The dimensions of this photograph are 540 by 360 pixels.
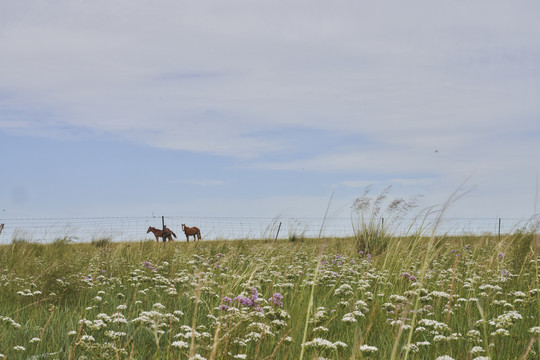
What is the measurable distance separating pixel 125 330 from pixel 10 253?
8.19 metres

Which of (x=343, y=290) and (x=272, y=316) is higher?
(x=343, y=290)

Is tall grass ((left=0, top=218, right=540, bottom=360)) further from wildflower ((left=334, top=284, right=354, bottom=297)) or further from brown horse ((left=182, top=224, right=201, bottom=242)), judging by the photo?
brown horse ((left=182, top=224, right=201, bottom=242))

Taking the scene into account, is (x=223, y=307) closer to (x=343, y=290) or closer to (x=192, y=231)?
(x=343, y=290)

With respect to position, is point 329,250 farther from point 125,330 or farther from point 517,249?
point 125,330

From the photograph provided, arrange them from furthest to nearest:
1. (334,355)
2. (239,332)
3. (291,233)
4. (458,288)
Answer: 1. (291,233)
2. (458,288)
3. (239,332)
4. (334,355)

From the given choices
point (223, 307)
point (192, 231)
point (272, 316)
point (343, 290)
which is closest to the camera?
point (272, 316)

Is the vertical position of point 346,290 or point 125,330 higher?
point 346,290

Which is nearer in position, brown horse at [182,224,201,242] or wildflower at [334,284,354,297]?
wildflower at [334,284,354,297]

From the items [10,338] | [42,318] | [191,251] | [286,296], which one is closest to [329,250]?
[191,251]

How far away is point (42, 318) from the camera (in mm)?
5645

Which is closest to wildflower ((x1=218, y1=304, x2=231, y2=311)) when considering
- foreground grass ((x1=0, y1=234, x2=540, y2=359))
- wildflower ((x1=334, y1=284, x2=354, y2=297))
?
foreground grass ((x1=0, y1=234, x2=540, y2=359))

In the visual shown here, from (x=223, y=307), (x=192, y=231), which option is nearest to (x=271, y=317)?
(x=223, y=307)

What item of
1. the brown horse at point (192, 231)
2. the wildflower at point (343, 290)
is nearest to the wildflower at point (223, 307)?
the wildflower at point (343, 290)

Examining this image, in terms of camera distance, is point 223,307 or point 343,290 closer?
point 223,307
